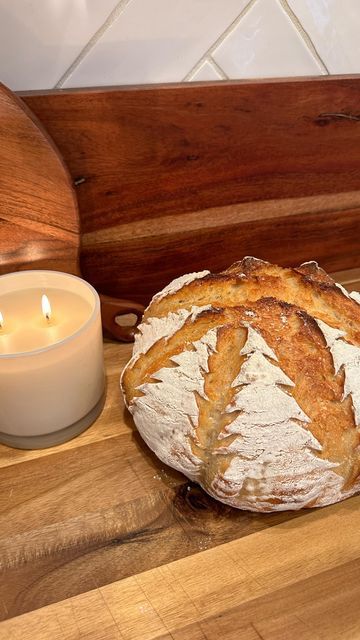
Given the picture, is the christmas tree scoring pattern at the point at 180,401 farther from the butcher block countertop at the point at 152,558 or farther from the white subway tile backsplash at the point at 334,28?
the white subway tile backsplash at the point at 334,28

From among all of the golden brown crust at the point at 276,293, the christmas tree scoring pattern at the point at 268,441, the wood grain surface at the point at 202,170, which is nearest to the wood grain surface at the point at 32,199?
the wood grain surface at the point at 202,170

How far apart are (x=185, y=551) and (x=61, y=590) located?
0.40 ft

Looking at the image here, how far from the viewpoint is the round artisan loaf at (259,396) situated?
0.51m

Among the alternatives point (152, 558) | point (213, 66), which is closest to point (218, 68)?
point (213, 66)

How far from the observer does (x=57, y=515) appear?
1.86ft

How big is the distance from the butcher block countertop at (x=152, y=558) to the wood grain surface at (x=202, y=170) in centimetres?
30

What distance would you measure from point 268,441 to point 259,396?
42mm

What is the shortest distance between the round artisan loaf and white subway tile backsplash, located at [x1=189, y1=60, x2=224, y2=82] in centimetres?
31

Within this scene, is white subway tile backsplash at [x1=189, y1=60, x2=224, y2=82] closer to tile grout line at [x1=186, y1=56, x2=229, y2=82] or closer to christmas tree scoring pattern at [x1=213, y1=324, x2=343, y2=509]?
tile grout line at [x1=186, y1=56, x2=229, y2=82]

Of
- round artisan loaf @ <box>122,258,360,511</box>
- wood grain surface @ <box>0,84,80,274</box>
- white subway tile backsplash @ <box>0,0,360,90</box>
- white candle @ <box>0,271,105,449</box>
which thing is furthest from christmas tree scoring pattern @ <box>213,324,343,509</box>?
white subway tile backsplash @ <box>0,0,360,90</box>

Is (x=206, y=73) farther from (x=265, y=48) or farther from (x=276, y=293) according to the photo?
(x=276, y=293)

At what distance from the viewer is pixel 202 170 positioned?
76cm

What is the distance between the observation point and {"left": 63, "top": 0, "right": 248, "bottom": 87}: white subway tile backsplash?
2.15 ft

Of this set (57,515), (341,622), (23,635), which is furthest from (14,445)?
(341,622)
